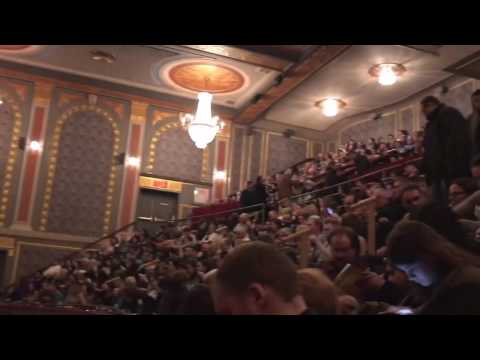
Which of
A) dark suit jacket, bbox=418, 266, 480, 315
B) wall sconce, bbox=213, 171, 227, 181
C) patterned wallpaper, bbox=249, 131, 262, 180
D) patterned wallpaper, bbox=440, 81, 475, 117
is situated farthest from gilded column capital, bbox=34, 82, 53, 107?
dark suit jacket, bbox=418, 266, 480, 315

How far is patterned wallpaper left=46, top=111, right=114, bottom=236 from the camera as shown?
29.5 ft

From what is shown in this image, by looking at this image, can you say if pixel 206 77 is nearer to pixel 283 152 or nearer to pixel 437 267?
pixel 283 152

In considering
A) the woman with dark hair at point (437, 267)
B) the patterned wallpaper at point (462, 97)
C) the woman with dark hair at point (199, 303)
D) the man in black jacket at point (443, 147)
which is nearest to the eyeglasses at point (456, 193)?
the man in black jacket at point (443, 147)

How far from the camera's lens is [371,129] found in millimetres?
10133

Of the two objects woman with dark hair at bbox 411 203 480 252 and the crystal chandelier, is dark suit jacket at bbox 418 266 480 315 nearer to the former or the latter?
woman with dark hair at bbox 411 203 480 252

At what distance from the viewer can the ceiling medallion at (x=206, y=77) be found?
8.41 m

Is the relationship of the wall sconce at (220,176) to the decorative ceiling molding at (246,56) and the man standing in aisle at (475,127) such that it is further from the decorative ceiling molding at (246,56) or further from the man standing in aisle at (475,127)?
the man standing in aisle at (475,127)

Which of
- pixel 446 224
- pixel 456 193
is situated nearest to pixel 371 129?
pixel 456 193

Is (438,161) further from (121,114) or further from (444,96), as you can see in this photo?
(121,114)
